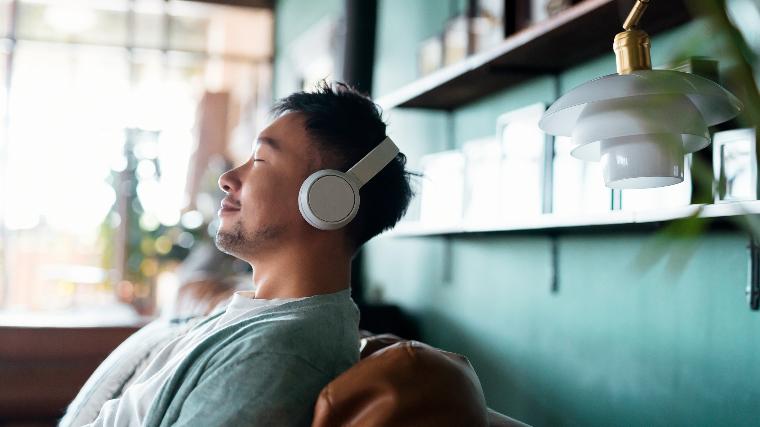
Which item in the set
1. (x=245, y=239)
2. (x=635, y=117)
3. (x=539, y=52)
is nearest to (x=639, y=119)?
(x=635, y=117)

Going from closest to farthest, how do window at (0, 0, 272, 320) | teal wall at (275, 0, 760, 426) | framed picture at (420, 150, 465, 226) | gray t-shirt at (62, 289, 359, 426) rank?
gray t-shirt at (62, 289, 359, 426) < teal wall at (275, 0, 760, 426) < framed picture at (420, 150, 465, 226) < window at (0, 0, 272, 320)

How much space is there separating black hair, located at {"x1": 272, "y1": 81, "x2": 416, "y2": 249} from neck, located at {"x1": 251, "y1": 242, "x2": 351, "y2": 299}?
2.4 inches

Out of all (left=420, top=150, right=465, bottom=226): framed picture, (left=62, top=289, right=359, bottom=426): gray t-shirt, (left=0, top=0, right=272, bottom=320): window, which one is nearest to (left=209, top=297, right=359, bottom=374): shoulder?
(left=62, top=289, right=359, bottom=426): gray t-shirt

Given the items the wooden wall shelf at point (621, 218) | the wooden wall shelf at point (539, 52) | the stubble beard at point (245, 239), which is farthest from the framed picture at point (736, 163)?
the stubble beard at point (245, 239)

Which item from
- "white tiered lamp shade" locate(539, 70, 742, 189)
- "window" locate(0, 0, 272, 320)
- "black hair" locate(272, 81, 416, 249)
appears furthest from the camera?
"window" locate(0, 0, 272, 320)

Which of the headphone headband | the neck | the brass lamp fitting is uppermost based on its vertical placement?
the brass lamp fitting

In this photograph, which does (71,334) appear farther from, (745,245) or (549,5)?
(745,245)

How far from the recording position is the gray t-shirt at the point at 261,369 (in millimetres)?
959

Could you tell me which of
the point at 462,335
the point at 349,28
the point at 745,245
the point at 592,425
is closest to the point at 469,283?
the point at 462,335

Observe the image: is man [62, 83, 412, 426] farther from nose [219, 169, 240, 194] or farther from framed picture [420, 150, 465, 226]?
framed picture [420, 150, 465, 226]

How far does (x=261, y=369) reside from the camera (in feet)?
3.21

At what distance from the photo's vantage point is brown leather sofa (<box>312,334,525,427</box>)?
0.86 meters

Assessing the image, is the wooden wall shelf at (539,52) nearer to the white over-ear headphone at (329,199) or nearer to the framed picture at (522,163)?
the framed picture at (522,163)

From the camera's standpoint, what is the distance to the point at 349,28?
3.33m
